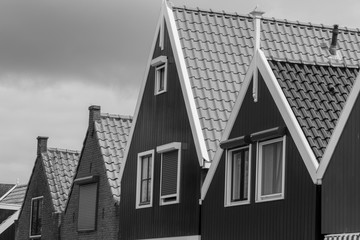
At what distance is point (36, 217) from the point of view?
4791cm

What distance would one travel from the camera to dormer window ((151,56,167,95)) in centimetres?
3253

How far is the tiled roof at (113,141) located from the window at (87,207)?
135 cm

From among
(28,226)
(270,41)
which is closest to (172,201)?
(270,41)

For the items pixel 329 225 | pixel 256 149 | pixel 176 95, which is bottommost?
pixel 329 225

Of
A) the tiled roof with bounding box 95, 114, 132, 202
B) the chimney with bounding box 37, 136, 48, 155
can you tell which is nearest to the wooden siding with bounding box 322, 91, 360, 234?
the tiled roof with bounding box 95, 114, 132, 202

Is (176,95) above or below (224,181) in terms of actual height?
above

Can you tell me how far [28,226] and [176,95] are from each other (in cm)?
1973

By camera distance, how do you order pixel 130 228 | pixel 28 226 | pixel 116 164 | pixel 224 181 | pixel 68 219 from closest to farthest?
pixel 224 181, pixel 130 228, pixel 116 164, pixel 68 219, pixel 28 226

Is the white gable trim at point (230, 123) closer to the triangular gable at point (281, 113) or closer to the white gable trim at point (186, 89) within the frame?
the triangular gable at point (281, 113)

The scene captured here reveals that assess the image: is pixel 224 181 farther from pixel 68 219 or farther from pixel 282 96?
pixel 68 219

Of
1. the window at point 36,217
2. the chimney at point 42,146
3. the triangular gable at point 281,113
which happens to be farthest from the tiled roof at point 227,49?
the chimney at point 42,146

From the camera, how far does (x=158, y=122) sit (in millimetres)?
32750

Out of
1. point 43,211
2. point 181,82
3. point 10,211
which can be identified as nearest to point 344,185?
point 181,82

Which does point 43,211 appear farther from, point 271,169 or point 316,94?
point 316,94
